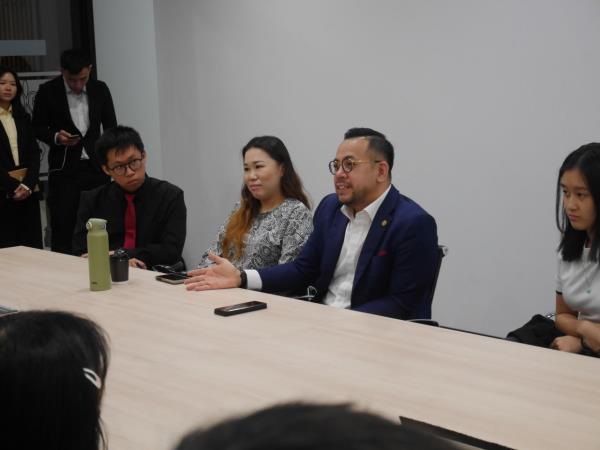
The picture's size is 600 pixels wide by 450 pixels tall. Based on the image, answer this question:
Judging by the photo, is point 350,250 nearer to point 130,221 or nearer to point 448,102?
point 130,221

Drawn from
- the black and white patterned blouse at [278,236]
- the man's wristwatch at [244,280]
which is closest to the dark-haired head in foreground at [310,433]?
the man's wristwatch at [244,280]

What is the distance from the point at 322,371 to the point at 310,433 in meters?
1.67

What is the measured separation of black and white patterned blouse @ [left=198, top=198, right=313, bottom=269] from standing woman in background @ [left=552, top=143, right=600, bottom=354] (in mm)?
1179

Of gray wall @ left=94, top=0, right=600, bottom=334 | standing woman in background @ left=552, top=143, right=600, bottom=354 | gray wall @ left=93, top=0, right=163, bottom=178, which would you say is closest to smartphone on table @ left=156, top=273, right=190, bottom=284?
standing woman in background @ left=552, top=143, right=600, bottom=354

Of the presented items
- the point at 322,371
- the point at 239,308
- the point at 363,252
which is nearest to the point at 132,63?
the point at 363,252

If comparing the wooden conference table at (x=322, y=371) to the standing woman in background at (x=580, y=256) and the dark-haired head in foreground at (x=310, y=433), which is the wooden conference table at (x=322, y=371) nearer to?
the standing woman in background at (x=580, y=256)

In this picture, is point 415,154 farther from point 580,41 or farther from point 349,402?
point 349,402

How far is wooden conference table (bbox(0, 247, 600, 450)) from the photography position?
1.71m

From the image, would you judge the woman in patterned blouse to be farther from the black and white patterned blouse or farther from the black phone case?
the black phone case

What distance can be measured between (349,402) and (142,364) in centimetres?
178

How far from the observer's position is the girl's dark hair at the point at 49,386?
89cm

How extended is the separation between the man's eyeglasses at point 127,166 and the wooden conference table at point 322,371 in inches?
45.6

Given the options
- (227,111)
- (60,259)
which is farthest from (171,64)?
(60,259)

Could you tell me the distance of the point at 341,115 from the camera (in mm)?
4961
